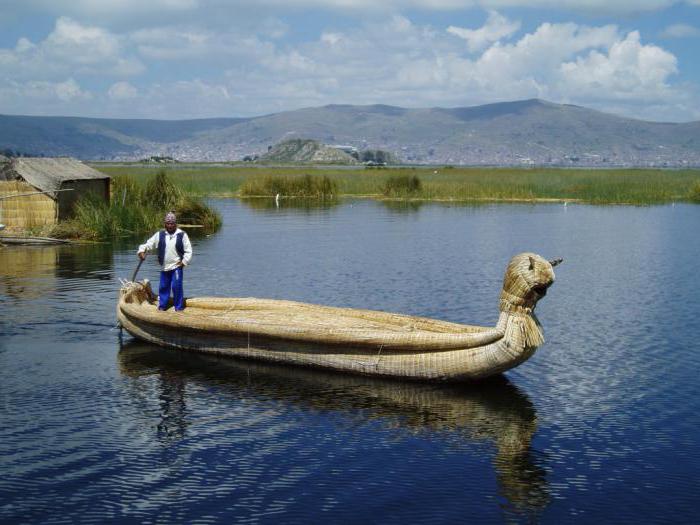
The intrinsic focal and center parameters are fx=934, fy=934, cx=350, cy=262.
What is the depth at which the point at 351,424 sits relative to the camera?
35.9 ft

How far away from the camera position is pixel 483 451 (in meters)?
10.1

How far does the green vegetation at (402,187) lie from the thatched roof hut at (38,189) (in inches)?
1123

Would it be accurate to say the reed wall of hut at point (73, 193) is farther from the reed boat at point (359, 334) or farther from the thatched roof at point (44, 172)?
the reed boat at point (359, 334)

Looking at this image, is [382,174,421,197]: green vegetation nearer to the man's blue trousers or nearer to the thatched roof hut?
the thatched roof hut

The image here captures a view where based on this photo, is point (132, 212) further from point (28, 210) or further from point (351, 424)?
point (351, 424)

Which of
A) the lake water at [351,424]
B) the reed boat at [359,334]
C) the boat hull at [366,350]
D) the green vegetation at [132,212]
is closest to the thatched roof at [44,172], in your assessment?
the green vegetation at [132,212]


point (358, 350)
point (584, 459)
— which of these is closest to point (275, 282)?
point (358, 350)

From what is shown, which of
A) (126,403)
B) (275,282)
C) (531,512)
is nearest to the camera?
(531,512)

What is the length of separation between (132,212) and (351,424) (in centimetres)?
2349

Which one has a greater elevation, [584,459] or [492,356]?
[492,356]

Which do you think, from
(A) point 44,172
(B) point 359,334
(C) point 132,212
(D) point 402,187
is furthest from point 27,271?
(D) point 402,187

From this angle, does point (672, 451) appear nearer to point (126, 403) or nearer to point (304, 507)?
point (304, 507)

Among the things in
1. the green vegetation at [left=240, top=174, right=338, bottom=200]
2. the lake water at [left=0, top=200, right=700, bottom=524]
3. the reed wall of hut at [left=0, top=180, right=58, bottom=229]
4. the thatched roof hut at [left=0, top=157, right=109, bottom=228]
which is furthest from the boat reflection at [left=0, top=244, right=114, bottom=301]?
the green vegetation at [left=240, top=174, right=338, bottom=200]

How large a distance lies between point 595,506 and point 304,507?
2.68m
